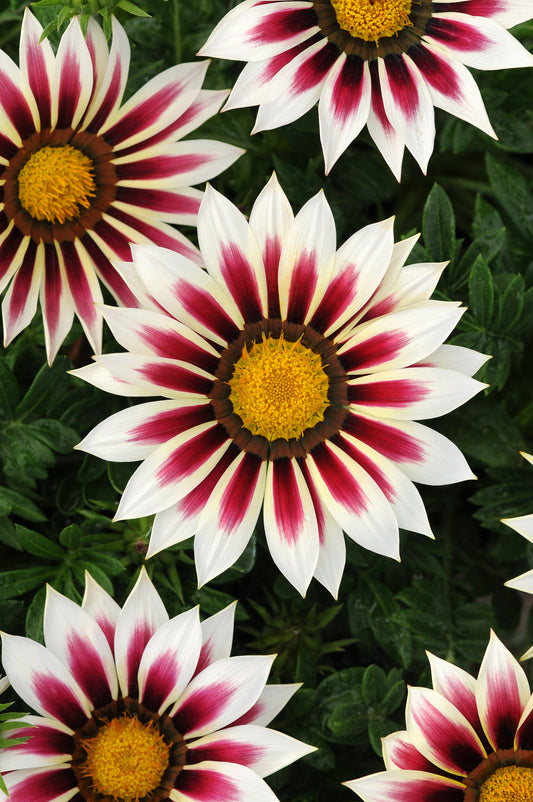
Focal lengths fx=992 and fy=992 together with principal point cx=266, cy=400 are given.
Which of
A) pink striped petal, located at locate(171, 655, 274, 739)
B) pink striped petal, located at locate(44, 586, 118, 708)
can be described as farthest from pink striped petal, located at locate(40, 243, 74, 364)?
pink striped petal, located at locate(171, 655, 274, 739)

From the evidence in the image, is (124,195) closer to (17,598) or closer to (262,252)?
(262,252)

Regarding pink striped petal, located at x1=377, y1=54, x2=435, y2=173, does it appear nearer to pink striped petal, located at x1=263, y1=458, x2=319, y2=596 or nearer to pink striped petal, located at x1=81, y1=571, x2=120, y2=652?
pink striped petal, located at x1=263, y1=458, x2=319, y2=596

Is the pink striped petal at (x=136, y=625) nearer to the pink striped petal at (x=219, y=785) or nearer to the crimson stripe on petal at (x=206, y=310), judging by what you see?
the pink striped petal at (x=219, y=785)

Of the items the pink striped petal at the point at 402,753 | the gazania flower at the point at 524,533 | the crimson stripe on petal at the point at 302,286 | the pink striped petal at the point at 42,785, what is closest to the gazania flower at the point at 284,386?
the crimson stripe on petal at the point at 302,286

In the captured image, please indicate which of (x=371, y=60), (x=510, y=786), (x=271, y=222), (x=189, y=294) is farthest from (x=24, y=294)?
(x=510, y=786)

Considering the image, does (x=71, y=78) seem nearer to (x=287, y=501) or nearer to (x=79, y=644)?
(x=287, y=501)

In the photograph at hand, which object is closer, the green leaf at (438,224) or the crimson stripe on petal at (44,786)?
the crimson stripe on petal at (44,786)
